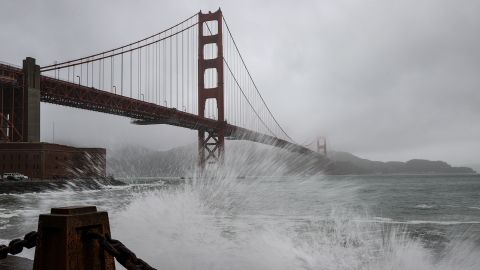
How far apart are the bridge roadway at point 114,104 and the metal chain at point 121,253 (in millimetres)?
38652

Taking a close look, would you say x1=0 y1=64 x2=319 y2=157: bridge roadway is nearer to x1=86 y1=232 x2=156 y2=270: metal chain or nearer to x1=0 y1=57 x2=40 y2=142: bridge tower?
x1=0 y1=57 x2=40 y2=142: bridge tower

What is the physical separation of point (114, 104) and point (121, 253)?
132ft

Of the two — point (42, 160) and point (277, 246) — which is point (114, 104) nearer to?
point (42, 160)

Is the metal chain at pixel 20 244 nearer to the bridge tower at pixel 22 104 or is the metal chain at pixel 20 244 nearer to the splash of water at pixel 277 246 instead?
the splash of water at pixel 277 246

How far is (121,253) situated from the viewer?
2.03 metres

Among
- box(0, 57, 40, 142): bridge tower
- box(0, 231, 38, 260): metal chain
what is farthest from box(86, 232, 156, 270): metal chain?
box(0, 57, 40, 142): bridge tower

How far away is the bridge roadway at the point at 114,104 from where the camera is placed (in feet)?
125

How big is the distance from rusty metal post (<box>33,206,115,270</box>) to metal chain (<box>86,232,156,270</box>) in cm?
7

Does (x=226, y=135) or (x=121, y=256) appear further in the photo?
(x=226, y=135)

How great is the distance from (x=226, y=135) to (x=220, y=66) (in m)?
9.13

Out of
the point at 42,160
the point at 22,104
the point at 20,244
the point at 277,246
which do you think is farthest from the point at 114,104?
the point at 20,244

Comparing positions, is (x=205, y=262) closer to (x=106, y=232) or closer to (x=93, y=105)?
(x=106, y=232)

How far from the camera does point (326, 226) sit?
537 inches

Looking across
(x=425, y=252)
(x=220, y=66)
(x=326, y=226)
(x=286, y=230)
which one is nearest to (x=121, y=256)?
(x=425, y=252)
